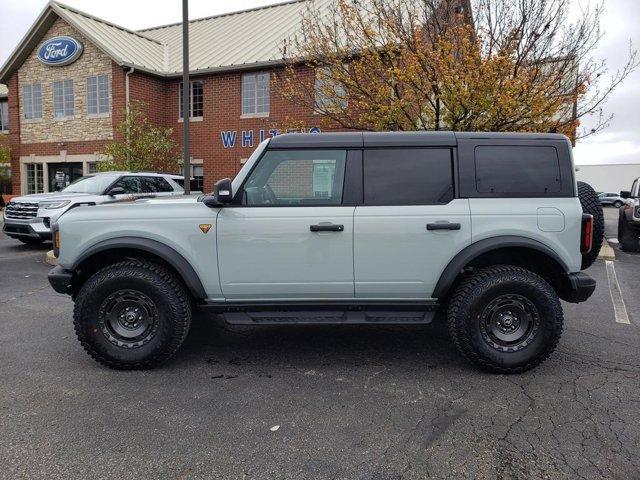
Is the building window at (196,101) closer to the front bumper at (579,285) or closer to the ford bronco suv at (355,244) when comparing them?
the ford bronco suv at (355,244)

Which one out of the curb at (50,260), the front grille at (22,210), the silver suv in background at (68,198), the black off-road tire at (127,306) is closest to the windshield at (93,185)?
the silver suv in background at (68,198)

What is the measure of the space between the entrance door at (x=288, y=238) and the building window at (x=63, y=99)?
19815mm

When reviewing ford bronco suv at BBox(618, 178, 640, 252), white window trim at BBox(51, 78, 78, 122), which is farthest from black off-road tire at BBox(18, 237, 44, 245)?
ford bronco suv at BBox(618, 178, 640, 252)

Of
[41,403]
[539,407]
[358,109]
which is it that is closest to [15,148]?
[358,109]

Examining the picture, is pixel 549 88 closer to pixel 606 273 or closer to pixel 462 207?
pixel 606 273

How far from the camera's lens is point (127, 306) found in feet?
13.7

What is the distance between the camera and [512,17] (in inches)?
450

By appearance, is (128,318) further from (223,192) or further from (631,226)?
(631,226)

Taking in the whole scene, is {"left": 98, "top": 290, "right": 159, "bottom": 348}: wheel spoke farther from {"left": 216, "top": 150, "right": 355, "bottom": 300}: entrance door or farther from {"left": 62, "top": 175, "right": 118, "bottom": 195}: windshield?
{"left": 62, "top": 175, "right": 118, "bottom": 195}: windshield

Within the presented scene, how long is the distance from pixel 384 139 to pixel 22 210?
9755mm

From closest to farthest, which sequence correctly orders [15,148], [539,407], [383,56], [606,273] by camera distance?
1. [539,407]
2. [606,273]
3. [383,56]
4. [15,148]

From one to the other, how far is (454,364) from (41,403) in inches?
125

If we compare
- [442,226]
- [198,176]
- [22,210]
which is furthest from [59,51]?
[442,226]

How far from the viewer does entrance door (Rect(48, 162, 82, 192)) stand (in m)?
20.8
